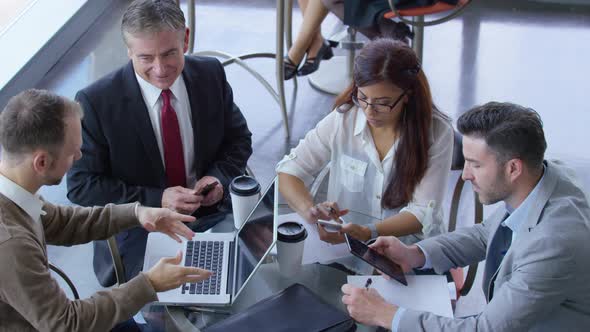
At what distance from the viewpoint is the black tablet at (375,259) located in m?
1.98

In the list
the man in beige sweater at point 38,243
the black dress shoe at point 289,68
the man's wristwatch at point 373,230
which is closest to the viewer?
the man in beige sweater at point 38,243

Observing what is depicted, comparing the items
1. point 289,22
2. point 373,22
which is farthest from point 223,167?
point 289,22

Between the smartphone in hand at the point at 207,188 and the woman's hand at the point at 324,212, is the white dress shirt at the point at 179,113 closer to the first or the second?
the smartphone in hand at the point at 207,188

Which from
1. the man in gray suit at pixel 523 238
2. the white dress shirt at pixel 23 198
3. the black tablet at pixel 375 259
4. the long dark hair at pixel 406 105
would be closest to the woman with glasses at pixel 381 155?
the long dark hair at pixel 406 105

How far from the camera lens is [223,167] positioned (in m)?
2.67

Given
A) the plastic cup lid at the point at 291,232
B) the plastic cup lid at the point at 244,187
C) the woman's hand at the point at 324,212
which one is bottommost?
the woman's hand at the point at 324,212

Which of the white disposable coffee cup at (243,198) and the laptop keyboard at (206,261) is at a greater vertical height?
the white disposable coffee cup at (243,198)

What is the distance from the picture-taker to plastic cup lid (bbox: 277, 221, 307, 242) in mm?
1997

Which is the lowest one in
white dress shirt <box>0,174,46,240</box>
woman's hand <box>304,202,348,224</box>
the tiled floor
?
the tiled floor

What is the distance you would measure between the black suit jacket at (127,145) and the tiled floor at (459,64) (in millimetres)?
1126

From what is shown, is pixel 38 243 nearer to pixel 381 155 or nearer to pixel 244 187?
pixel 244 187

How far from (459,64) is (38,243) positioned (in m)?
3.56

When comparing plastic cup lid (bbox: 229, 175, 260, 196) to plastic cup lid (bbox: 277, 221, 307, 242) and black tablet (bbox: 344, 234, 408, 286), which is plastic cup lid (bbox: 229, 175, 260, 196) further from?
black tablet (bbox: 344, 234, 408, 286)

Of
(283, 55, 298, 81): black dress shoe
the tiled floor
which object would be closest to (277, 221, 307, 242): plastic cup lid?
the tiled floor
